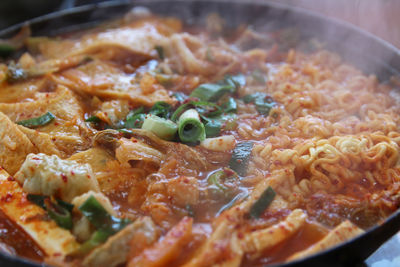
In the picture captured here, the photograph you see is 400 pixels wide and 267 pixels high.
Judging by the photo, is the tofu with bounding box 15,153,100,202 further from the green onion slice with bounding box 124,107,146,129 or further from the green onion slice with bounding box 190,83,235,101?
the green onion slice with bounding box 190,83,235,101

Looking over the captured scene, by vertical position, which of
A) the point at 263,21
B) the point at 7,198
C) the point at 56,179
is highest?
the point at 263,21

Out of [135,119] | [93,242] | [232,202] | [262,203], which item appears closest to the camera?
[93,242]

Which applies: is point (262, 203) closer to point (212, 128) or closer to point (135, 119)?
point (212, 128)

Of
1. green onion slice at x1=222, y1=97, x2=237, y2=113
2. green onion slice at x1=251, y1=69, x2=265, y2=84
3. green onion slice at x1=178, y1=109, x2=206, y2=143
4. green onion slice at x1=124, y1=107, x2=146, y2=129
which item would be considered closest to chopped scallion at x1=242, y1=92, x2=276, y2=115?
green onion slice at x1=222, y1=97, x2=237, y2=113

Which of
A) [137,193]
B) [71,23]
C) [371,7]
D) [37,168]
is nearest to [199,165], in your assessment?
[137,193]

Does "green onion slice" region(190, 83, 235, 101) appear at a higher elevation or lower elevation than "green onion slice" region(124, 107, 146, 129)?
higher

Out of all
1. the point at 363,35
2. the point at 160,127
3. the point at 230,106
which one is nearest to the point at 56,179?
the point at 160,127

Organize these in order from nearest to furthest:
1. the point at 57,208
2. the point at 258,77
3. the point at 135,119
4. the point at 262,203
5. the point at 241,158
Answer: the point at 57,208 < the point at 262,203 < the point at 241,158 < the point at 135,119 < the point at 258,77

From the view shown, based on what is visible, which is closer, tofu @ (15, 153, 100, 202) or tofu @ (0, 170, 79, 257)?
tofu @ (0, 170, 79, 257)
